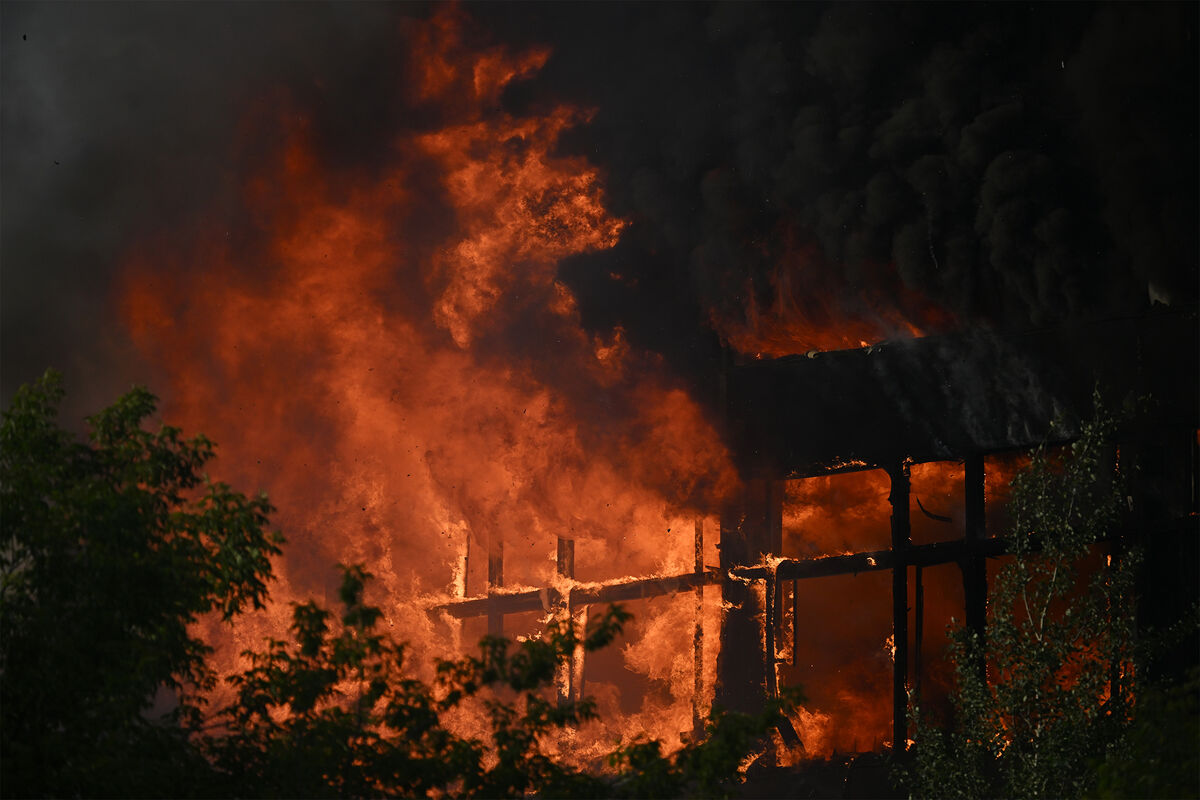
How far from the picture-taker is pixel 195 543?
9.58 metres

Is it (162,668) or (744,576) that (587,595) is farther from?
(162,668)

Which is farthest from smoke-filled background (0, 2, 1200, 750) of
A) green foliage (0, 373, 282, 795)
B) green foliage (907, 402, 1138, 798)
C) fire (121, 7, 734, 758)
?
green foliage (0, 373, 282, 795)

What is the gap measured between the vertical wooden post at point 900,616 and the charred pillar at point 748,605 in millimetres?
2130

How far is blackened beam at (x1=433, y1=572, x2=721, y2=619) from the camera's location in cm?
1988

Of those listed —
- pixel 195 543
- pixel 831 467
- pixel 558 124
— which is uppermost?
pixel 558 124

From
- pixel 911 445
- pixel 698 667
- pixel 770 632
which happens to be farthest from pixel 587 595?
pixel 911 445

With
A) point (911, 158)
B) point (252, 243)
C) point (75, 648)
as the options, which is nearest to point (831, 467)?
point (911, 158)

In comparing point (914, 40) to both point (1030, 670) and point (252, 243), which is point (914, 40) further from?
point (252, 243)

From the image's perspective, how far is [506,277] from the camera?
21250 millimetres

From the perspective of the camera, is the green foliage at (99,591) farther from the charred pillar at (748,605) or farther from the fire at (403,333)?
the fire at (403,333)

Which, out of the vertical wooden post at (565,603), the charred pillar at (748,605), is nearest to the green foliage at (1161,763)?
the charred pillar at (748,605)

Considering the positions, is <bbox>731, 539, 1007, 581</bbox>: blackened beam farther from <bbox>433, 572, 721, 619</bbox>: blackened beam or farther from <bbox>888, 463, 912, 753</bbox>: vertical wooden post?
<bbox>433, 572, 721, 619</bbox>: blackened beam

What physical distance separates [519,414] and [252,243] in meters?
6.03

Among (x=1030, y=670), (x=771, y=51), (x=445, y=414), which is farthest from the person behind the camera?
(x=445, y=414)
